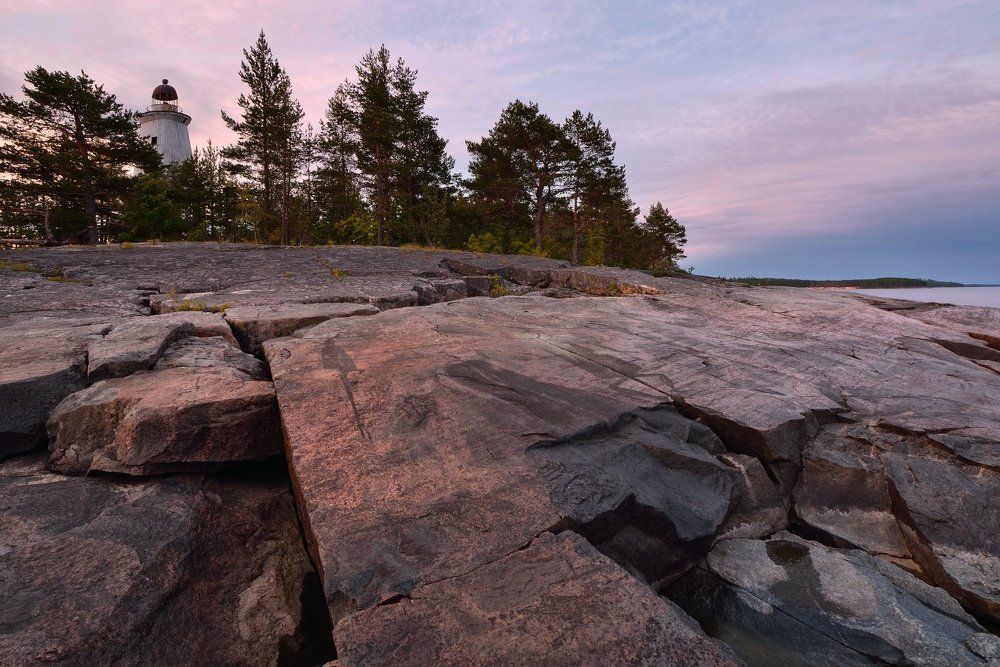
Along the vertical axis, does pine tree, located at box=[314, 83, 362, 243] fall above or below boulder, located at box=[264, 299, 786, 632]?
above

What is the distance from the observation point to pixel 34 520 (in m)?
2.42

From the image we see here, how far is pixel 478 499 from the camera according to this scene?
7.71 ft

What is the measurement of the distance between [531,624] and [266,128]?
98.3 ft

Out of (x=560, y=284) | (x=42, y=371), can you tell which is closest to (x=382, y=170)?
(x=560, y=284)

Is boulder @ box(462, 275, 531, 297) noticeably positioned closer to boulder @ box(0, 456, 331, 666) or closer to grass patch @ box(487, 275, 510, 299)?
grass patch @ box(487, 275, 510, 299)

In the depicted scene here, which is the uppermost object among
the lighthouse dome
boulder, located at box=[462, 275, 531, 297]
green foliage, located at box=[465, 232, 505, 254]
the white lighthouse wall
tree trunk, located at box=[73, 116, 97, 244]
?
the lighthouse dome

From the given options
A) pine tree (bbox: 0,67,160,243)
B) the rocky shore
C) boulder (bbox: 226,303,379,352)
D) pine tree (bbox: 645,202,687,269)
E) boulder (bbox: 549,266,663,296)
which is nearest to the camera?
the rocky shore

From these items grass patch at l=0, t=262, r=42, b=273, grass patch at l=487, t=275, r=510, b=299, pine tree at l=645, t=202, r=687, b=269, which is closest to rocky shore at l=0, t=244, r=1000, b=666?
grass patch at l=0, t=262, r=42, b=273

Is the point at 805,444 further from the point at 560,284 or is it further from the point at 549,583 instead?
the point at 560,284

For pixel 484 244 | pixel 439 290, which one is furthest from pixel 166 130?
pixel 439 290

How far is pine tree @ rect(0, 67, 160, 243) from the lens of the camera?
24078 mm

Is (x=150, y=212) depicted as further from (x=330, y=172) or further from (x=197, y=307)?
(x=197, y=307)

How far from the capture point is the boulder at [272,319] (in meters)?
4.95

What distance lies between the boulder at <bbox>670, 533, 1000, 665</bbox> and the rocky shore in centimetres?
2
